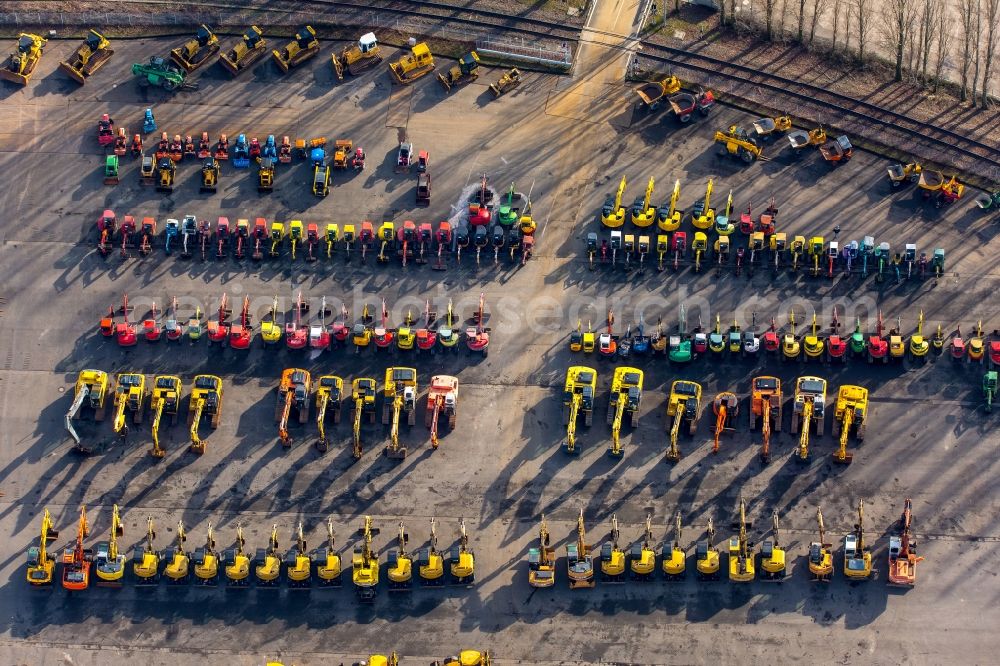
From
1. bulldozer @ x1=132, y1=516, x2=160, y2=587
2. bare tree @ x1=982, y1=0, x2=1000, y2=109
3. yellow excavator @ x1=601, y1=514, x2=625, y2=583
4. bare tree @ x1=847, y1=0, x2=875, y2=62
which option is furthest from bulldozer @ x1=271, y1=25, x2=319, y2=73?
bare tree @ x1=982, y1=0, x2=1000, y2=109

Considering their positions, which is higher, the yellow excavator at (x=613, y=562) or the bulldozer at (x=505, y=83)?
the bulldozer at (x=505, y=83)

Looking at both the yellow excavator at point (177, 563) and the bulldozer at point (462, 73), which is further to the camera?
the bulldozer at point (462, 73)

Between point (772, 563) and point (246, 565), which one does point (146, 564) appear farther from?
point (772, 563)

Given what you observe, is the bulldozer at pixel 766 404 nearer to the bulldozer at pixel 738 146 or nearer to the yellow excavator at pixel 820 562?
the yellow excavator at pixel 820 562

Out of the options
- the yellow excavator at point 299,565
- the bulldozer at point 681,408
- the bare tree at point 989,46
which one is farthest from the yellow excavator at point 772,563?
the bare tree at point 989,46

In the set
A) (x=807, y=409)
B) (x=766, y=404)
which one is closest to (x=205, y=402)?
(x=766, y=404)

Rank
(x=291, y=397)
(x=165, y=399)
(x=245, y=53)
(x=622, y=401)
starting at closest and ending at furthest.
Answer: (x=165, y=399) → (x=622, y=401) → (x=291, y=397) → (x=245, y=53)

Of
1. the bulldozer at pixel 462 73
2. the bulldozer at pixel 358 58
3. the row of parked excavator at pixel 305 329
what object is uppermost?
the bulldozer at pixel 358 58
